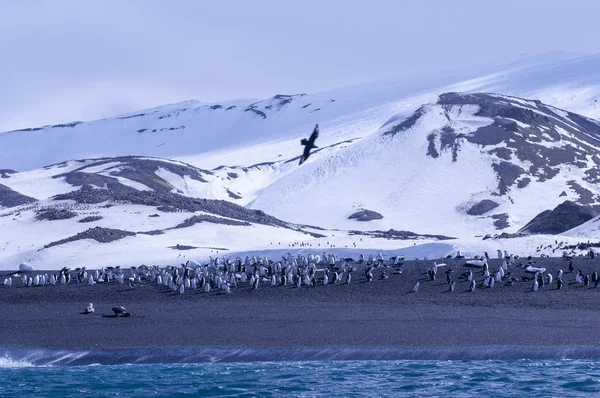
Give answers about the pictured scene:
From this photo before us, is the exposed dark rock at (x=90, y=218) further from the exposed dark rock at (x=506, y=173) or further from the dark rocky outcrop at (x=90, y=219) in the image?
the exposed dark rock at (x=506, y=173)

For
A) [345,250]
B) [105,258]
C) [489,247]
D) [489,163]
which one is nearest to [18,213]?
[105,258]

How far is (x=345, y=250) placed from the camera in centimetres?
6438

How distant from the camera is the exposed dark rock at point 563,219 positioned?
287ft

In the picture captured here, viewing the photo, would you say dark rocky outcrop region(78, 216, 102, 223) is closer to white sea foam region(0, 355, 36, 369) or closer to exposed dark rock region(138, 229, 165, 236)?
exposed dark rock region(138, 229, 165, 236)

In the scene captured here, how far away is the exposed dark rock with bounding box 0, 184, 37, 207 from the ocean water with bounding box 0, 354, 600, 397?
89361mm

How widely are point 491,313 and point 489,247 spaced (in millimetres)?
17985

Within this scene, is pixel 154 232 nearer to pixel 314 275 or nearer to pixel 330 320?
pixel 314 275

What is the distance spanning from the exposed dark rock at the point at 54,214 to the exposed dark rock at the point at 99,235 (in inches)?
318

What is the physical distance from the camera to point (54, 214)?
8238 cm

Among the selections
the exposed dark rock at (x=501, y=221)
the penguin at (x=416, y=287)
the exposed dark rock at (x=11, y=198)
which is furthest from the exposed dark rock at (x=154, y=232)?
the exposed dark rock at (x=11, y=198)

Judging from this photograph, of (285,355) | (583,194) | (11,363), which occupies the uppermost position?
(583,194)

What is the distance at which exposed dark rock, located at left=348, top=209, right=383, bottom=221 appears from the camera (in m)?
115

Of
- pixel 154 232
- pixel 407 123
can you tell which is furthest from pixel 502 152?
pixel 154 232

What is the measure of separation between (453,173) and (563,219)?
4995 centimetres
